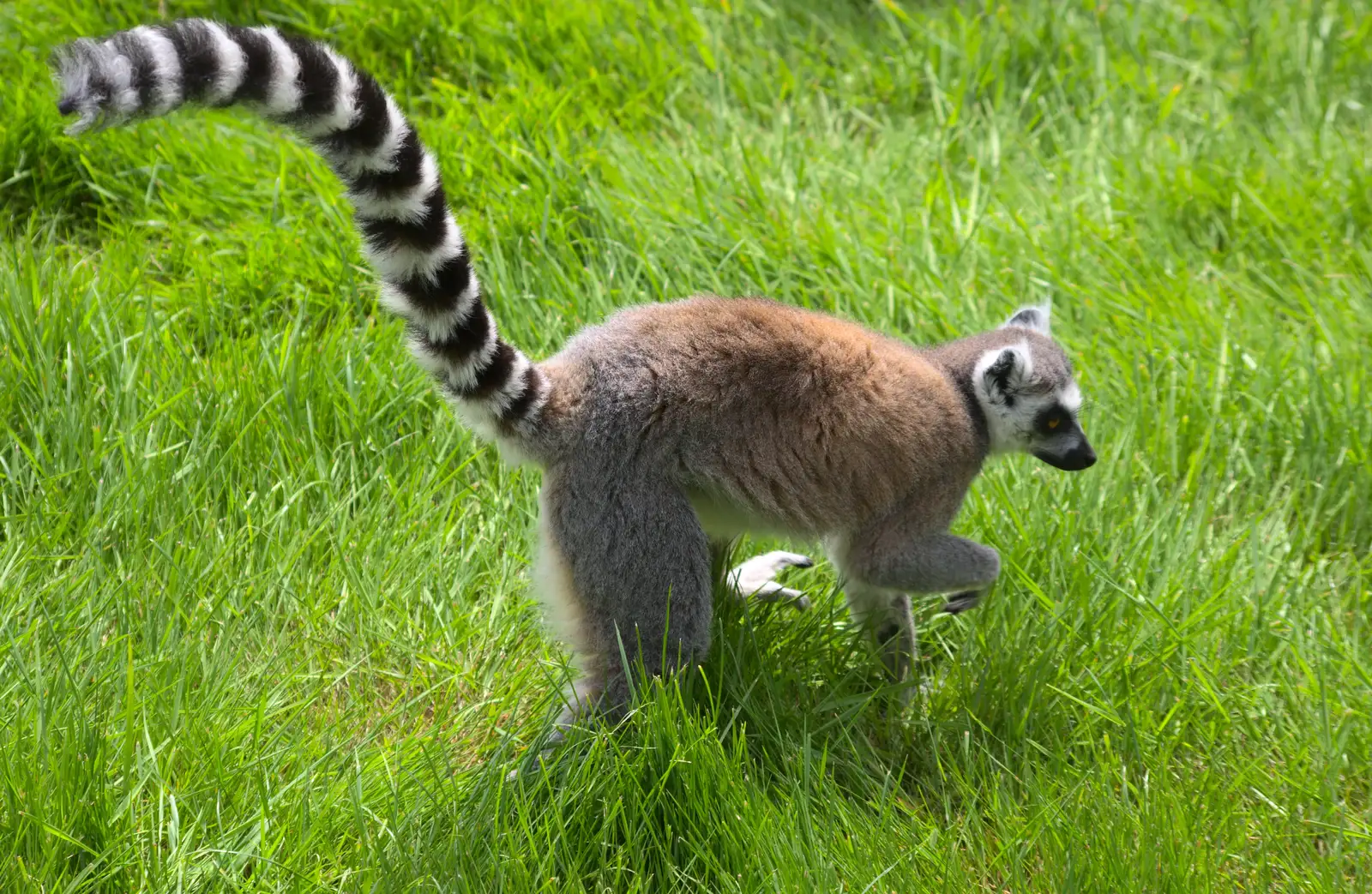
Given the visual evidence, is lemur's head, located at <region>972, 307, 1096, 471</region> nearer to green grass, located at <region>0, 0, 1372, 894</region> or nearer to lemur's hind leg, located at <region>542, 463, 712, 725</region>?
green grass, located at <region>0, 0, 1372, 894</region>

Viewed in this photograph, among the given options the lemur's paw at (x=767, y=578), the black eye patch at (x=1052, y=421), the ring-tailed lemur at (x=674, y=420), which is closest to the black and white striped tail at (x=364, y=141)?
the ring-tailed lemur at (x=674, y=420)

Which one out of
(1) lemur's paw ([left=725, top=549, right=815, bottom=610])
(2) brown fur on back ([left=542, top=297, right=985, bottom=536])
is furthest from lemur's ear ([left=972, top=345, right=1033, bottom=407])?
(1) lemur's paw ([left=725, top=549, right=815, bottom=610])

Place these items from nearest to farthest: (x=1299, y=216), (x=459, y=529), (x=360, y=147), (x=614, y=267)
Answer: (x=360, y=147) < (x=459, y=529) < (x=614, y=267) < (x=1299, y=216)

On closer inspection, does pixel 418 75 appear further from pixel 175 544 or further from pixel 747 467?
pixel 747 467

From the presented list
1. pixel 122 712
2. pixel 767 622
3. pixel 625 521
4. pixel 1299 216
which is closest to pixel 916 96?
pixel 1299 216

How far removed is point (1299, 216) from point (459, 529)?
3.74 metres

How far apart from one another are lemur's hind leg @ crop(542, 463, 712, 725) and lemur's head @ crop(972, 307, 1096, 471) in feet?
3.37

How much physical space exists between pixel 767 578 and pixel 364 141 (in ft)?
6.07

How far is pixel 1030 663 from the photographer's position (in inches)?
139

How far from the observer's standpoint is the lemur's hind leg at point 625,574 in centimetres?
301

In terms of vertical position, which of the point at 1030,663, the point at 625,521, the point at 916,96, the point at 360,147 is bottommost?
the point at 1030,663

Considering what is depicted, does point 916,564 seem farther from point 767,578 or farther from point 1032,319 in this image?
point 1032,319

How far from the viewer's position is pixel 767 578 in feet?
13.0

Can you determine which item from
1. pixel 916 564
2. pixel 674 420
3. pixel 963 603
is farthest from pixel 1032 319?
pixel 674 420
